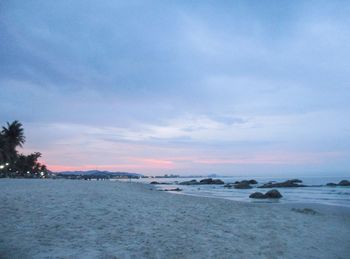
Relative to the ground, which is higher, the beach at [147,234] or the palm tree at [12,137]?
the palm tree at [12,137]

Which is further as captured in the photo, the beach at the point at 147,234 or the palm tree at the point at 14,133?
the palm tree at the point at 14,133

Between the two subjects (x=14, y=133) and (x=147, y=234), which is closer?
(x=147, y=234)

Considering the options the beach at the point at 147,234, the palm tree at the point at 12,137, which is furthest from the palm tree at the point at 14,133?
the beach at the point at 147,234

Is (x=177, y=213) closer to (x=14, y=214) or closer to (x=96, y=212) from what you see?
(x=96, y=212)

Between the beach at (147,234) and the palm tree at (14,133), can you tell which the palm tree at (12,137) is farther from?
the beach at (147,234)

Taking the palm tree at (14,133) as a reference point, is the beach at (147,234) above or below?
below

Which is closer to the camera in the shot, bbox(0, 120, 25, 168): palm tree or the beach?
the beach

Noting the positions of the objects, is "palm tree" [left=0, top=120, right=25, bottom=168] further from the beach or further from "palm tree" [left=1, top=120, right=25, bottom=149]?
the beach

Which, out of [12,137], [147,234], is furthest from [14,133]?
[147,234]

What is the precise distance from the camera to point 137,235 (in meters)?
8.57

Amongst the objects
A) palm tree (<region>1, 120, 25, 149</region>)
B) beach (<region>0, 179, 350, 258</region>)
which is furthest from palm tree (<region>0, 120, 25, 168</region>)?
beach (<region>0, 179, 350, 258</region>)

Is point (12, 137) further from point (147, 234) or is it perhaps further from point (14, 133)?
point (147, 234)

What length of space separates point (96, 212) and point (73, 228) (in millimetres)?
2622

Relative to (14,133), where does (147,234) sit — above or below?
below
